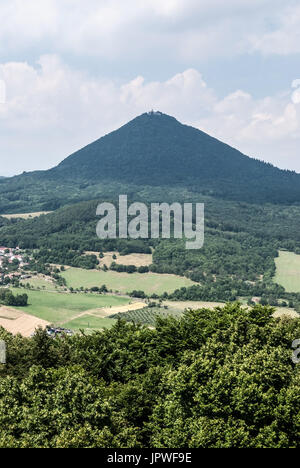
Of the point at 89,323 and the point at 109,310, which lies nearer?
the point at 89,323

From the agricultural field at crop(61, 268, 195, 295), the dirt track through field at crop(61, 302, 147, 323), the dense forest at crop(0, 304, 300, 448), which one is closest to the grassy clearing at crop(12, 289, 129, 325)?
the dirt track through field at crop(61, 302, 147, 323)

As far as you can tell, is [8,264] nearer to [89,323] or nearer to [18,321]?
[18,321]

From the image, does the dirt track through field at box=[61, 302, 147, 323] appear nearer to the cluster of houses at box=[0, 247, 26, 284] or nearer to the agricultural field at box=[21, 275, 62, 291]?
the agricultural field at box=[21, 275, 62, 291]

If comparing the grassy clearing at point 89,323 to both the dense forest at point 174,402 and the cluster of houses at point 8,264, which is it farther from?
the dense forest at point 174,402

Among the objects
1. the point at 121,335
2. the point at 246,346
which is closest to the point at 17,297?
the point at 121,335

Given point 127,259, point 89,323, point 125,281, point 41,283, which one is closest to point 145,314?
point 89,323

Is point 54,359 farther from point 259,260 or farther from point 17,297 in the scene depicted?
point 259,260
